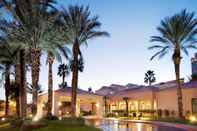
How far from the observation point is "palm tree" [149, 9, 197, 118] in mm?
39031

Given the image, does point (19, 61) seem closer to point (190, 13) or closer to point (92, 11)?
point (92, 11)

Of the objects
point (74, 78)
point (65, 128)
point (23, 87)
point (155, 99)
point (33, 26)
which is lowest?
point (65, 128)

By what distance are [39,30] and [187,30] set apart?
1858cm

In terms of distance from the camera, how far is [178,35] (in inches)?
1553

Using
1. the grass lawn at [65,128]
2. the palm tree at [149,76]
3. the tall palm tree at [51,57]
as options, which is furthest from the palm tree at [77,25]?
the palm tree at [149,76]

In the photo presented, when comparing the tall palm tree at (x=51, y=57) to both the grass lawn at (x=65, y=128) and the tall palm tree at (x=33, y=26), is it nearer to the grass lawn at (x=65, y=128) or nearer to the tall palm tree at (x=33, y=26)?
the tall palm tree at (x=33, y=26)

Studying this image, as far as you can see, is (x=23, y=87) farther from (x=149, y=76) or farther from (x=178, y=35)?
(x=149, y=76)

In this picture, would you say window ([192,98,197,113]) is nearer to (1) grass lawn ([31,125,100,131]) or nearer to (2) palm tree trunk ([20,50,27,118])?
(2) palm tree trunk ([20,50,27,118])

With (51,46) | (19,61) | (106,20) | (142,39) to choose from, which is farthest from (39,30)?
(142,39)

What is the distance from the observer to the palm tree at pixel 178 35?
39.0 m

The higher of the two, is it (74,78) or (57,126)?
(74,78)

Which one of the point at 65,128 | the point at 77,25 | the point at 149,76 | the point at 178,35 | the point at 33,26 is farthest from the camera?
the point at 149,76

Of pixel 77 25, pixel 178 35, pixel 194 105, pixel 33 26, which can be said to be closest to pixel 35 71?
pixel 33 26

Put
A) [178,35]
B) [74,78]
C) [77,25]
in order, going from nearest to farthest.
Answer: [74,78] < [77,25] < [178,35]
